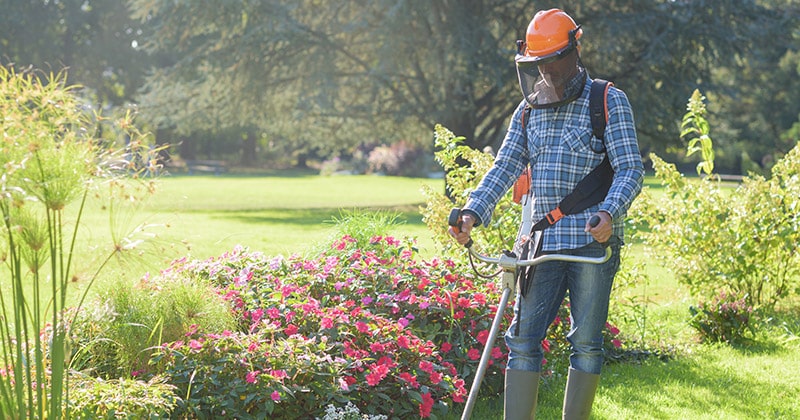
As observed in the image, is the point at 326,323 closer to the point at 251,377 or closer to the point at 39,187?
the point at 251,377

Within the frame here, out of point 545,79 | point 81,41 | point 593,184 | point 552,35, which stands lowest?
point 593,184

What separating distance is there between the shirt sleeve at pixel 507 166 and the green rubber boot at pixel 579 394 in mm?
730

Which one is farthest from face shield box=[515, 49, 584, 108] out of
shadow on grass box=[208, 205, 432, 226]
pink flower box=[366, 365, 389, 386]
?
shadow on grass box=[208, 205, 432, 226]

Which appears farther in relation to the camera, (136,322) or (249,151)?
(249,151)

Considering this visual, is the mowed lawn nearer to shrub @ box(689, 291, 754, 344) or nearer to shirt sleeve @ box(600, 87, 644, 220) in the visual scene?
shirt sleeve @ box(600, 87, 644, 220)

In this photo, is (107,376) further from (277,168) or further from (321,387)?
(277,168)

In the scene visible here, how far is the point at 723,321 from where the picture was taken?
6.35 m

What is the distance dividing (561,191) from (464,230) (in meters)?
0.45

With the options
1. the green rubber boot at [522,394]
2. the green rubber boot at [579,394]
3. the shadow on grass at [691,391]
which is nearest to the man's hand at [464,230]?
the green rubber boot at [522,394]

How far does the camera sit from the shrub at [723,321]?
20.7ft

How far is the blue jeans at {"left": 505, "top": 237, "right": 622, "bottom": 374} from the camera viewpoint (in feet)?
11.4

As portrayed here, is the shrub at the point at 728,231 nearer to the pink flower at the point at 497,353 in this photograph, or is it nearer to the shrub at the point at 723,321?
the shrub at the point at 723,321

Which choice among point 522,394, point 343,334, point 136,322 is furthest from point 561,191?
point 136,322

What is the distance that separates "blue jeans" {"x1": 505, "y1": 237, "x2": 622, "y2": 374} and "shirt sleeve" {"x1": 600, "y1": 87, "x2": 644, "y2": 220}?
0.82 ft
